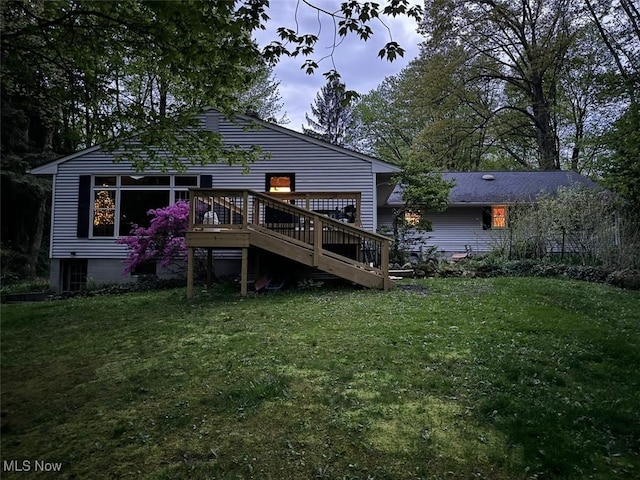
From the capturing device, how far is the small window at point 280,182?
1086cm

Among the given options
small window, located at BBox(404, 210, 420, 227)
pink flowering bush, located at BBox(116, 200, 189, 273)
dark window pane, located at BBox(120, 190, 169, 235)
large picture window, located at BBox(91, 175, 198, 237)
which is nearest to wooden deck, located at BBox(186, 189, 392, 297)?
pink flowering bush, located at BBox(116, 200, 189, 273)

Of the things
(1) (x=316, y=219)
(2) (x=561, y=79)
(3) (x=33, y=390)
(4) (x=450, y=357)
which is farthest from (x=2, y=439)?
(2) (x=561, y=79)

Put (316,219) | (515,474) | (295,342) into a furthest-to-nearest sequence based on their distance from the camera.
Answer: (316,219) < (295,342) < (515,474)

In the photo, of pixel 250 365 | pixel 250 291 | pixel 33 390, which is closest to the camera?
pixel 33 390

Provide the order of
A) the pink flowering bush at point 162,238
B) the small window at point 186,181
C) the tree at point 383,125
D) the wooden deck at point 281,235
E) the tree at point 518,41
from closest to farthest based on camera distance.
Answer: the wooden deck at point 281,235
the pink flowering bush at point 162,238
the small window at point 186,181
the tree at point 518,41
the tree at point 383,125

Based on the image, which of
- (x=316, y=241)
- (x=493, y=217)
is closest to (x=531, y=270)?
(x=493, y=217)

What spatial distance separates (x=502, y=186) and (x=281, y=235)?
11795 millimetres

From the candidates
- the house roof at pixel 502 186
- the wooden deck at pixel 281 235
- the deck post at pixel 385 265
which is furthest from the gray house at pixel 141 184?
the house roof at pixel 502 186

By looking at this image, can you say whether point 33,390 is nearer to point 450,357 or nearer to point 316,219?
point 450,357

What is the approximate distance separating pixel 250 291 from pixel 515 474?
6494 mm

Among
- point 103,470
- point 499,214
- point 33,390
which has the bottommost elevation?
point 103,470

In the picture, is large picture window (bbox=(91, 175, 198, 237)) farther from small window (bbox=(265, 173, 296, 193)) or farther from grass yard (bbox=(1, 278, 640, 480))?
grass yard (bbox=(1, 278, 640, 480))

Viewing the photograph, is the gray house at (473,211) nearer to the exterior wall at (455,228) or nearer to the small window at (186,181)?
the exterior wall at (455,228)

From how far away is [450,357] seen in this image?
391 cm
